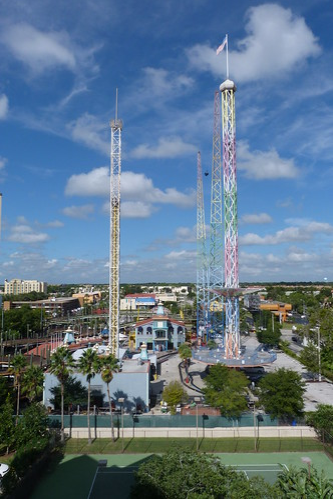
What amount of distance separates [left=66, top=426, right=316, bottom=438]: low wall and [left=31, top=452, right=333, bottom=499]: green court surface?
369cm

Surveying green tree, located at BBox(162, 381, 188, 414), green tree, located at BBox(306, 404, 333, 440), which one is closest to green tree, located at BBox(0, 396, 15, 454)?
green tree, located at BBox(162, 381, 188, 414)

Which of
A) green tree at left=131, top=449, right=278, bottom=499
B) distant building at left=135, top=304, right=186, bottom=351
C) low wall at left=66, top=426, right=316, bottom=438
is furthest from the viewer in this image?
distant building at left=135, top=304, right=186, bottom=351

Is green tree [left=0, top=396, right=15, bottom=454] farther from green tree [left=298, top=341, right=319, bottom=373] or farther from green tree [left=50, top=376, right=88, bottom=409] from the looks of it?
green tree [left=298, top=341, right=319, bottom=373]

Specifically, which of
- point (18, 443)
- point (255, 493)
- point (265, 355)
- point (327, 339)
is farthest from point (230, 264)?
Answer: point (255, 493)

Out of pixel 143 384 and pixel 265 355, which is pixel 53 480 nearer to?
pixel 143 384

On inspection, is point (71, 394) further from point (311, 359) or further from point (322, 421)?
point (311, 359)

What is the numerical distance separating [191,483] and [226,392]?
77.9 ft

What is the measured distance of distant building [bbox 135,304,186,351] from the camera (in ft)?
318

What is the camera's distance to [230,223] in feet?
228

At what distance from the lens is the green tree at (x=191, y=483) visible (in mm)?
20891

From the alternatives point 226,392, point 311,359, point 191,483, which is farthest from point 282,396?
point 311,359

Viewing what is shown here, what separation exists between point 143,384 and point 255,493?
30.8m

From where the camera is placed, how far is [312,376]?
70438mm

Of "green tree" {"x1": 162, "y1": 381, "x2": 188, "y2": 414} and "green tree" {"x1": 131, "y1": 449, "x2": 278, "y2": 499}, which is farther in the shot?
"green tree" {"x1": 162, "y1": 381, "x2": 188, "y2": 414}
